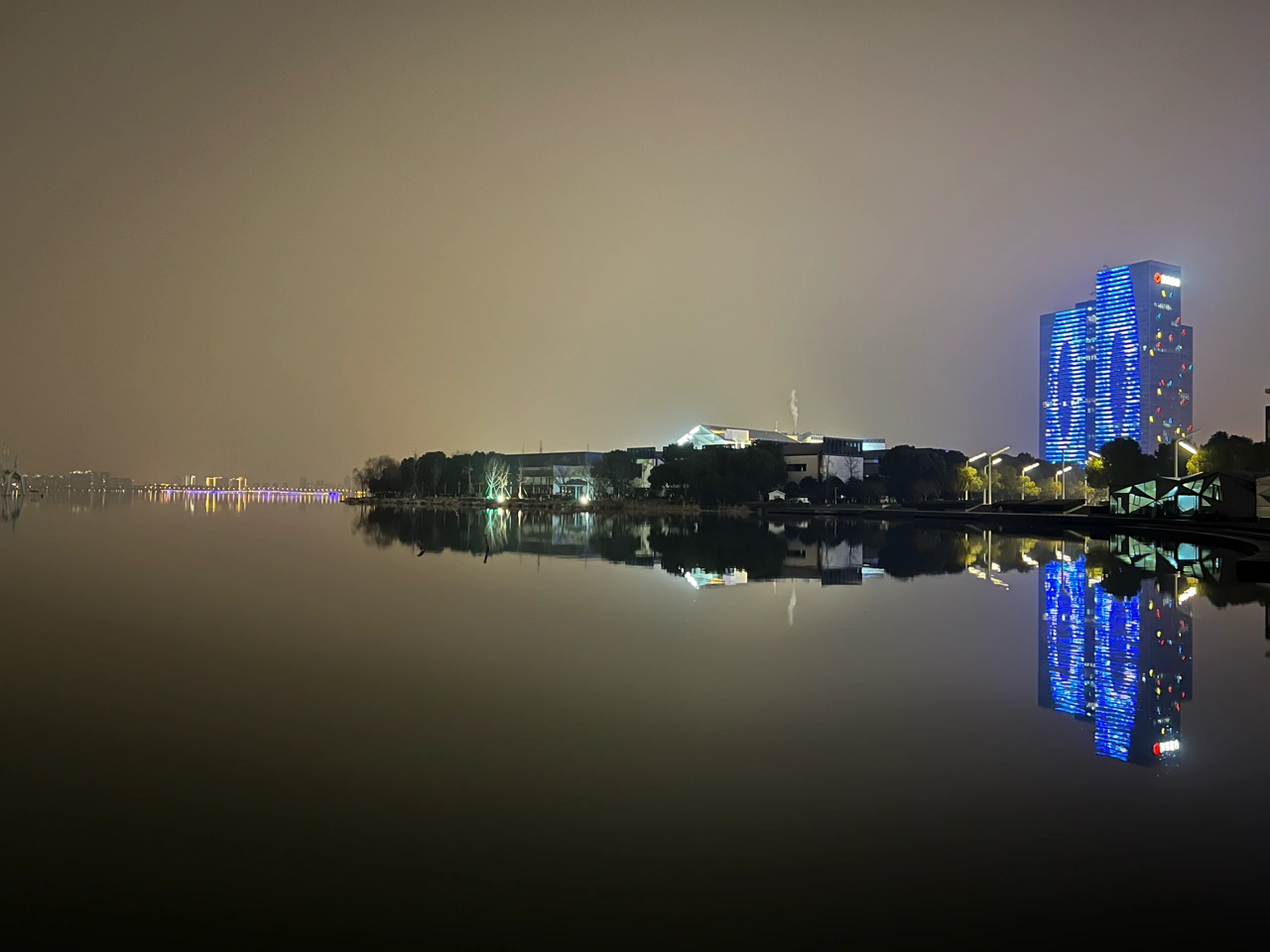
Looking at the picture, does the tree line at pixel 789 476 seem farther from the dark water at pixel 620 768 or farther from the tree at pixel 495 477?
the dark water at pixel 620 768

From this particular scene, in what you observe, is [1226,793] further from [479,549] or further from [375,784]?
[479,549]

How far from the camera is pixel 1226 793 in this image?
6848 mm

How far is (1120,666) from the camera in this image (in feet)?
37.6

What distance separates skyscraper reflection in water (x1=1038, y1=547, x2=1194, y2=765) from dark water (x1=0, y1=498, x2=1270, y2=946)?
0.08 metres

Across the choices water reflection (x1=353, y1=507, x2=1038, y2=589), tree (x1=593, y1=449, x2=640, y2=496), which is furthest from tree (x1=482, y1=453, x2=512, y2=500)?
water reflection (x1=353, y1=507, x2=1038, y2=589)

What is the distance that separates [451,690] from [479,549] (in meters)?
24.2

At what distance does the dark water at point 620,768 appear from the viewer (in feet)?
16.6

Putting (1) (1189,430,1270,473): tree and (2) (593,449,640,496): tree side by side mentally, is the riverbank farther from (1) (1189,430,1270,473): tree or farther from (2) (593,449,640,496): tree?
(1) (1189,430,1270,473): tree

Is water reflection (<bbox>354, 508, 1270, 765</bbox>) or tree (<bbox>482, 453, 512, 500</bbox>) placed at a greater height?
tree (<bbox>482, 453, 512, 500</bbox>)

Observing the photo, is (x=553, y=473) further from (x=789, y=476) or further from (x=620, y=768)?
(x=620, y=768)

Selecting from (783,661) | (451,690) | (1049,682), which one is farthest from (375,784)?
(1049,682)

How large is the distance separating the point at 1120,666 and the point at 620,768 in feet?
24.6

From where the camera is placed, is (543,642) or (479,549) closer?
(543,642)

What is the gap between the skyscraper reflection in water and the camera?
28.0 feet
